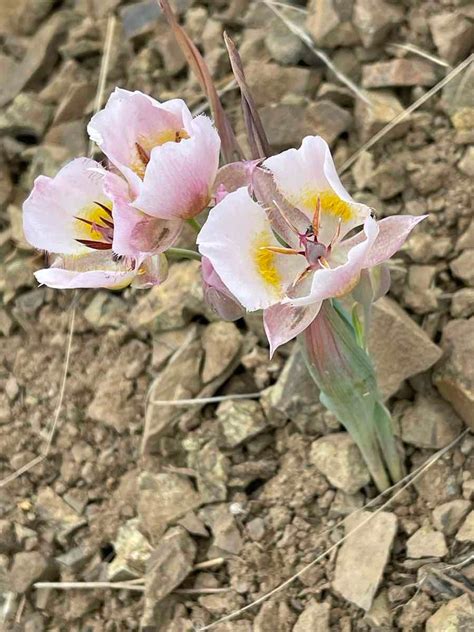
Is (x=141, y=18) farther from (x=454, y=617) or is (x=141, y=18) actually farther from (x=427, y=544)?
(x=454, y=617)

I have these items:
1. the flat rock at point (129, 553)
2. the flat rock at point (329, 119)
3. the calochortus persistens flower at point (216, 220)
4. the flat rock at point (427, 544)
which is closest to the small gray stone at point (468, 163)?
the flat rock at point (329, 119)

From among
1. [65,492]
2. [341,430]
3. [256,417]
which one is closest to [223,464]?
[256,417]

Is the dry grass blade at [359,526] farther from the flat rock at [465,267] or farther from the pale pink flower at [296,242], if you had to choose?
the pale pink flower at [296,242]

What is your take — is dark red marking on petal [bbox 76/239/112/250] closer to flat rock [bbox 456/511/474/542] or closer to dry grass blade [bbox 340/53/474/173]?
flat rock [bbox 456/511/474/542]

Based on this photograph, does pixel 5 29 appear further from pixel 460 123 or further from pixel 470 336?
pixel 470 336

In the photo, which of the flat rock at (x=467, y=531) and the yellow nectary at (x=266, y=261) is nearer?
the yellow nectary at (x=266, y=261)


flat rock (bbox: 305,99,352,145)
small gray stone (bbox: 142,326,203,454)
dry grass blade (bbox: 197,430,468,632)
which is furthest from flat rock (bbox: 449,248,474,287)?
small gray stone (bbox: 142,326,203,454)
